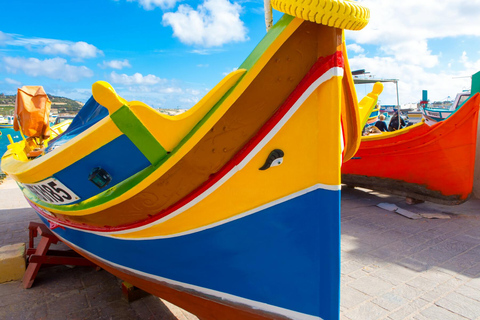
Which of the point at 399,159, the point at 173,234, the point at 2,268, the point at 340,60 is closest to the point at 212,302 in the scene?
the point at 173,234

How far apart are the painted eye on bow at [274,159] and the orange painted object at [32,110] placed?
4.26 meters

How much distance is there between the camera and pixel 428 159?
5.39 metres

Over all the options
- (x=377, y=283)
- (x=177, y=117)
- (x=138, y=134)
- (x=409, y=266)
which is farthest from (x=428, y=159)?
(x=138, y=134)

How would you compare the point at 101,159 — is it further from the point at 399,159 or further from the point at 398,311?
the point at 399,159

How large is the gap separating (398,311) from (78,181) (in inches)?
106

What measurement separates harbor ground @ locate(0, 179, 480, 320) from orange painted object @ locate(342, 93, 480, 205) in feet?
2.18

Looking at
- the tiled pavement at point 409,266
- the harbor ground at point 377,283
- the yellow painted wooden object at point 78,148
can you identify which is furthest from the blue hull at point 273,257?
the tiled pavement at point 409,266

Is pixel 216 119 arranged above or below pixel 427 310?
above

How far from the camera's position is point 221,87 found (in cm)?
157

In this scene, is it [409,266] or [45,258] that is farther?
[409,266]

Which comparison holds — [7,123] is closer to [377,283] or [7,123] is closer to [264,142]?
[377,283]

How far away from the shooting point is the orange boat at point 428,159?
499 cm

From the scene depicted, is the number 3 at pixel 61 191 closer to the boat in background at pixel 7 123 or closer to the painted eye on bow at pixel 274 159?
the painted eye on bow at pixel 274 159

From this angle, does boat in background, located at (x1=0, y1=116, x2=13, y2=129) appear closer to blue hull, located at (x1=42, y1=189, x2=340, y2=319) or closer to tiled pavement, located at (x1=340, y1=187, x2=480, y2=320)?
tiled pavement, located at (x1=340, y1=187, x2=480, y2=320)
